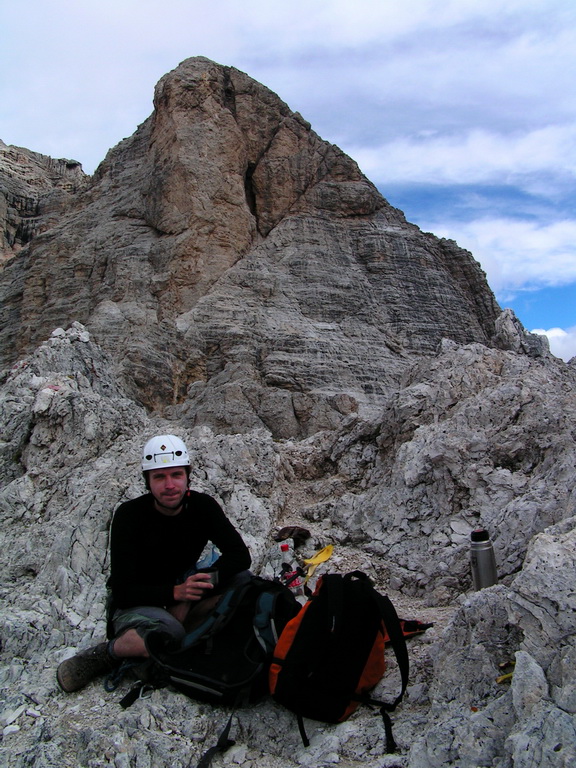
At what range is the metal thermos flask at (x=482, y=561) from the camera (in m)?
3.93

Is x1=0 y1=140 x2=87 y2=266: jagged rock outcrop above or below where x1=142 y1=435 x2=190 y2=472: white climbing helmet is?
above

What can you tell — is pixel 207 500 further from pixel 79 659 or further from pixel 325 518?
pixel 325 518

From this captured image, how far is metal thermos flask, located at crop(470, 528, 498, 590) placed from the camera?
155 inches

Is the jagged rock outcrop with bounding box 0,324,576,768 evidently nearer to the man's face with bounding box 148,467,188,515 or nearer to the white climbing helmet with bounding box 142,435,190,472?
the man's face with bounding box 148,467,188,515

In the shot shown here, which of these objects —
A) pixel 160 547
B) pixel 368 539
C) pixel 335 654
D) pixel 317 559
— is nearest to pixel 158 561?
pixel 160 547

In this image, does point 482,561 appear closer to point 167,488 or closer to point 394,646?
point 394,646

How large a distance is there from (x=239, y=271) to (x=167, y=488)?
26.8 meters

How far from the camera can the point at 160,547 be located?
12.3 feet

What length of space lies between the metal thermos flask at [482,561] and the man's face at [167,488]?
2006 mm

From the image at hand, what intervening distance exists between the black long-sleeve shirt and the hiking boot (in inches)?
11.6

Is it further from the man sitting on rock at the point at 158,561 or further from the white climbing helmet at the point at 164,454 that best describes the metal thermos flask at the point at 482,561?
the white climbing helmet at the point at 164,454

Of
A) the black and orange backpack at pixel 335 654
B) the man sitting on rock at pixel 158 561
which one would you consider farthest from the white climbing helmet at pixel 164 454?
the black and orange backpack at pixel 335 654

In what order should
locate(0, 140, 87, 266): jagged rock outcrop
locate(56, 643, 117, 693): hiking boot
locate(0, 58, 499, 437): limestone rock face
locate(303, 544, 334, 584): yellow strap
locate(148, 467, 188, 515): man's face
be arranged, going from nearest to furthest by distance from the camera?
locate(56, 643, 117, 693): hiking boot < locate(148, 467, 188, 515): man's face < locate(303, 544, 334, 584): yellow strap < locate(0, 58, 499, 437): limestone rock face < locate(0, 140, 87, 266): jagged rock outcrop

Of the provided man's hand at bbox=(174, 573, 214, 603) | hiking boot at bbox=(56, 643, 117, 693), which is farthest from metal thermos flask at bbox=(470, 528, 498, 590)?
hiking boot at bbox=(56, 643, 117, 693)
